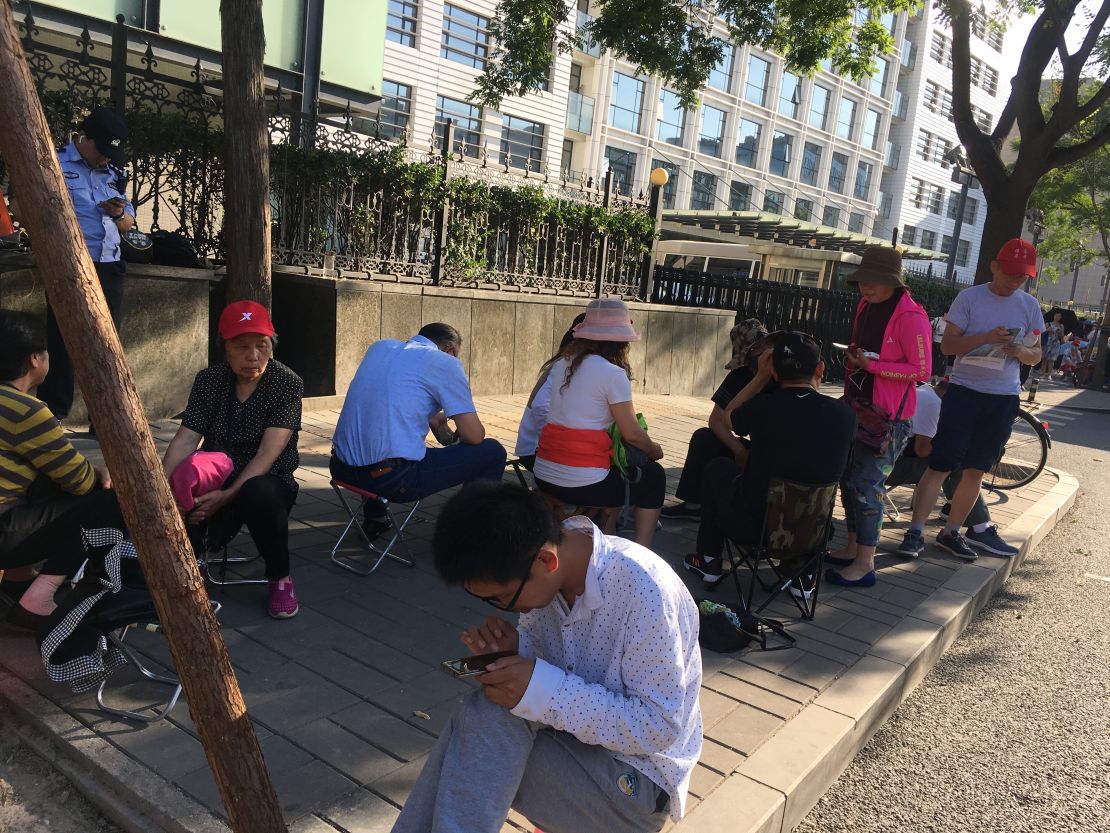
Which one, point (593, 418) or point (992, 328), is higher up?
point (992, 328)

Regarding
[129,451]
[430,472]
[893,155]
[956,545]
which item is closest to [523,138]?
[956,545]

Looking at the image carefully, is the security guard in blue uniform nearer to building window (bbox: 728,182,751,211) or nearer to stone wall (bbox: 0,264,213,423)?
stone wall (bbox: 0,264,213,423)

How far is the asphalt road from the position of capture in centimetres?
324

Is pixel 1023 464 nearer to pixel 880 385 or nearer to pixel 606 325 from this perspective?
pixel 880 385

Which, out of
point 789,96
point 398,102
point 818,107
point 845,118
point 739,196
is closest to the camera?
point 398,102

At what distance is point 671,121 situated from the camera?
Result: 131 ft

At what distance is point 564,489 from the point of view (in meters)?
4.73

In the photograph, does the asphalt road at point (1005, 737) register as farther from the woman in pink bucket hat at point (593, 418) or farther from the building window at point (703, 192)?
the building window at point (703, 192)

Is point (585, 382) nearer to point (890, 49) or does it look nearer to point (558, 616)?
point (558, 616)

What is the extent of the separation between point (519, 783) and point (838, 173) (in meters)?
54.7

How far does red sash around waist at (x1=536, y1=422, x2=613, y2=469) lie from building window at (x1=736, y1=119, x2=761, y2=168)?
4190cm

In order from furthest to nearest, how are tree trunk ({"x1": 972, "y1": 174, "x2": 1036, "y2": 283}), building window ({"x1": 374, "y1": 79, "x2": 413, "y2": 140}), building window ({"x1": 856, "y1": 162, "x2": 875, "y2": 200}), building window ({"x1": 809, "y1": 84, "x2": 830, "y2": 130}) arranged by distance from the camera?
building window ({"x1": 856, "y1": 162, "x2": 875, "y2": 200}), building window ({"x1": 809, "y1": 84, "x2": 830, "y2": 130}), building window ({"x1": 374, "y1": 79, "x2": 413, "y2": 140}), tree trunk ({"x1": 972, "y1": 174, "x2": 1036, "y2": 283})

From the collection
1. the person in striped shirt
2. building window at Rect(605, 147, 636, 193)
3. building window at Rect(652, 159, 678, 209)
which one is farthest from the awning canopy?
the person in striped shirt

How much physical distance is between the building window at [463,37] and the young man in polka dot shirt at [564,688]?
99.4ft
